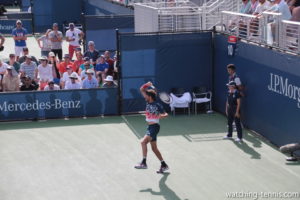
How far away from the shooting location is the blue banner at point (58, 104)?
18359mm

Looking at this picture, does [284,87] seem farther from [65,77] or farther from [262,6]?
[65,77]

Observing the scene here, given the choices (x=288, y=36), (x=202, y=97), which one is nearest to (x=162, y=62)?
(x=202, y=97)

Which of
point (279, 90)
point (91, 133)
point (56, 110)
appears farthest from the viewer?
point (56, 110)

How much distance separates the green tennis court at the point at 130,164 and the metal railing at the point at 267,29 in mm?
2471

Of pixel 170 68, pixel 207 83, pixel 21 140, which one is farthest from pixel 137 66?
pixel 21 140

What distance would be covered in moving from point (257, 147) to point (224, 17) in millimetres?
5405

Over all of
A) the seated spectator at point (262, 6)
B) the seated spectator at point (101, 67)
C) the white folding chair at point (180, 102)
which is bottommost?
the white folding chair at point (180, 102)

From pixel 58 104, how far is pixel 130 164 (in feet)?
16.3

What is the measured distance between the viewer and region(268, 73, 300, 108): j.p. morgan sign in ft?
48.2

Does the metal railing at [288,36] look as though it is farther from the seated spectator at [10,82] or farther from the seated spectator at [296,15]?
the seated spectator at [10,82]

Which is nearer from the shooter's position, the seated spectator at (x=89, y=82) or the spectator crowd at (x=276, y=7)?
the spectator crowd at (x=276, y=7)

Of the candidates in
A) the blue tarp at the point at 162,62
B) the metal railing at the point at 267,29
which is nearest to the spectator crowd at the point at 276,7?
the metal railing at the point at 267,29

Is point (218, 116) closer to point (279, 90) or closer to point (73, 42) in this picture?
point (279, 90)

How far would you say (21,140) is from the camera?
16.5m
